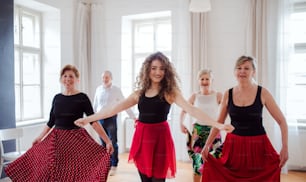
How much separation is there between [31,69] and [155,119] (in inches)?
146

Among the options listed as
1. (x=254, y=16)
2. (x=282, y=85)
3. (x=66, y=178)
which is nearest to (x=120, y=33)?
(x=254, y=16)

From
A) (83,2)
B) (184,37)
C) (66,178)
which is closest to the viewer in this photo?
(66,178)

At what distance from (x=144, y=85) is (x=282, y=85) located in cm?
304

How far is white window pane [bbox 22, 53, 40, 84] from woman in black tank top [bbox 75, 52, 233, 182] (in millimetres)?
3446

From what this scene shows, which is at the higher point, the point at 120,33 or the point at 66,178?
the point at 120,33

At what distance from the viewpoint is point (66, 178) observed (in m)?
2.40

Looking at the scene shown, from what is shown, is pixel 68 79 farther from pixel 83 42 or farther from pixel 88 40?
pixel 88 40

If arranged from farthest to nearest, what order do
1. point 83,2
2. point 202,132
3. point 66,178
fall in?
1. point 83,2
2. point 202,132
3. point 66,178

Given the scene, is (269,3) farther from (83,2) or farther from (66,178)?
(66,178)

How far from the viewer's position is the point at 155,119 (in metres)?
1.99

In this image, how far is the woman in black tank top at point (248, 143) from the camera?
6.59ft

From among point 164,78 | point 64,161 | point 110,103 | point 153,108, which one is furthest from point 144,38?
point 153,108

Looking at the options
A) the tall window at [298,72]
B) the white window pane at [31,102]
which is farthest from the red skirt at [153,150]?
the white window pane at [31,102]

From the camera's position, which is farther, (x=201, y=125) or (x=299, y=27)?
(x=299, y=27)
